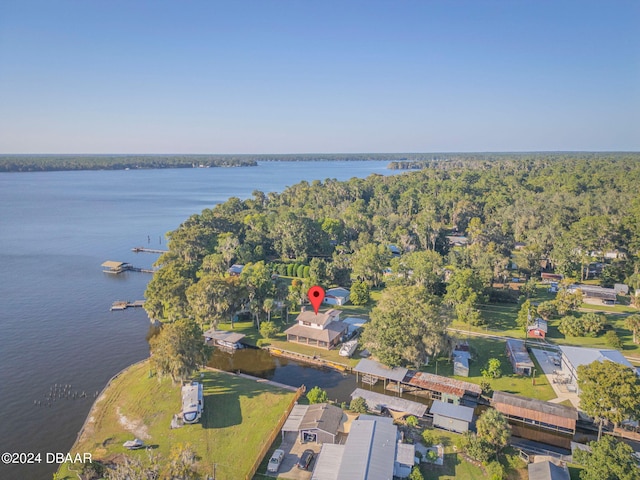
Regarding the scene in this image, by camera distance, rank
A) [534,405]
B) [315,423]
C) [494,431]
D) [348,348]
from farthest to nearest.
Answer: [348,348] < [534,405] < [315,423] < [494,431]

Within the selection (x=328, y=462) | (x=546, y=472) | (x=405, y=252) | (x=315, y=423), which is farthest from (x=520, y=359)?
(x=405, y=252)

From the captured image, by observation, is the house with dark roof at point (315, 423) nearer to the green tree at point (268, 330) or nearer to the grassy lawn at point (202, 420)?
the grassy lawn at point (202, 420)

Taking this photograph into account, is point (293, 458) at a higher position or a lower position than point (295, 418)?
lower

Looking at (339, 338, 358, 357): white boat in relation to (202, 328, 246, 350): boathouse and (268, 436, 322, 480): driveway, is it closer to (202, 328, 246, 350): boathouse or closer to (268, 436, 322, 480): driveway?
(202, 328, 246, 350): boathouse

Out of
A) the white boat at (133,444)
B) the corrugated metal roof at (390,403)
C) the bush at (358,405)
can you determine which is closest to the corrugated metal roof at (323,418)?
the bush at (358,405)

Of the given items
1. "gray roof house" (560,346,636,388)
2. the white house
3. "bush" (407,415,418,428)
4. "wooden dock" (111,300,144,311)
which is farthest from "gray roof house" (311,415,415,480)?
"wooden dock" (111,300,144,311)

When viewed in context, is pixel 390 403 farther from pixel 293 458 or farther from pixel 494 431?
pixel 293 458
